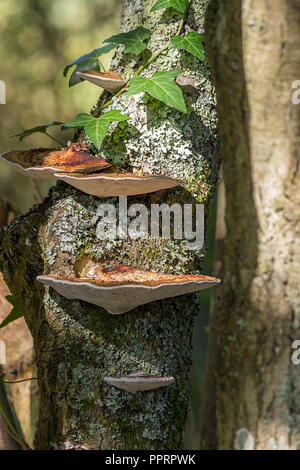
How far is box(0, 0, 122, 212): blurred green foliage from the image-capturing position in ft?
20.0

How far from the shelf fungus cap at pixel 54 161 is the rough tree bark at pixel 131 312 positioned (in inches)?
4.7

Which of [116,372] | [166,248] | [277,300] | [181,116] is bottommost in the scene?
[116,372]

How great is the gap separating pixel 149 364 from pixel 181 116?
0.96 meters

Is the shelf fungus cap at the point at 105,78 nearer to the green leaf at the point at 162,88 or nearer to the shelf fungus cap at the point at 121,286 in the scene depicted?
the green leaf at the point at 162,88

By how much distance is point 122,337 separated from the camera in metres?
1.68

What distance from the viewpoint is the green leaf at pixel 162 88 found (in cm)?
172

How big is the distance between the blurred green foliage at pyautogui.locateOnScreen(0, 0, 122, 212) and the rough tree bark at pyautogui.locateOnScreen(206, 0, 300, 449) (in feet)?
15.6

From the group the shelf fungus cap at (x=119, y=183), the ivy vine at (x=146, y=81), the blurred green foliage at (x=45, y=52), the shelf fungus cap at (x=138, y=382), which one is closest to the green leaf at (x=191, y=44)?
the ivy vine at (x=146, y=81)

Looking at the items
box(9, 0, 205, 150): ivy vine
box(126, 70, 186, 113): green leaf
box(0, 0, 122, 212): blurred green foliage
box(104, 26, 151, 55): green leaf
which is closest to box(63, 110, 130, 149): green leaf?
box(9, 0, 205, 150): ivy vine

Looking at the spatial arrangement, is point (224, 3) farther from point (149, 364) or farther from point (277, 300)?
point (149, 364)

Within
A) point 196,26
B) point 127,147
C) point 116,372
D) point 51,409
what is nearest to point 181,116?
point 127,147

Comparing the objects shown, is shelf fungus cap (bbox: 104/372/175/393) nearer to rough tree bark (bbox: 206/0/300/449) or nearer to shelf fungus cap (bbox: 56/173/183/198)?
rough tree bark (bbox: 206/0/300/449)
